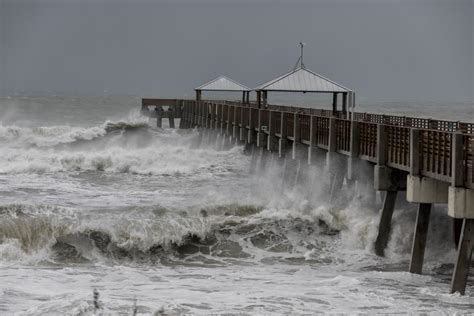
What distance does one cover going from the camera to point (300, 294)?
15836 mm

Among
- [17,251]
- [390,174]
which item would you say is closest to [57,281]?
[17,251]

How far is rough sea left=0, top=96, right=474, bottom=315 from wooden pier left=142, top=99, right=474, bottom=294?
821 millimetres

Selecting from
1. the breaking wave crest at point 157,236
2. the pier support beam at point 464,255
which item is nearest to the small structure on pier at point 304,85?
the breaking wave crest at point 157,236

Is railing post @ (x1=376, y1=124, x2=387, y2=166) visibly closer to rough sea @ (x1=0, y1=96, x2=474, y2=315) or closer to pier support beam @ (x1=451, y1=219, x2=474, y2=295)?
rough sea @ (x1=0, y1=96, x2=474, y2=315)

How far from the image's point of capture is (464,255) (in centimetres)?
1515

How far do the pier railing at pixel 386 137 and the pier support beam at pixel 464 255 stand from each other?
78 cm

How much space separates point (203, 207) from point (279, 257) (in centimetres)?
473

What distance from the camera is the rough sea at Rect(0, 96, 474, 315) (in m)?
14.9

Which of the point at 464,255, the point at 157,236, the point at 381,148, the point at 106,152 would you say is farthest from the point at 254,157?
the point at 464,255

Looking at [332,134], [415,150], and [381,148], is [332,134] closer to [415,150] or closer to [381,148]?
[381,148]

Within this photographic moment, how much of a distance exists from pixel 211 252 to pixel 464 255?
25.2 feet

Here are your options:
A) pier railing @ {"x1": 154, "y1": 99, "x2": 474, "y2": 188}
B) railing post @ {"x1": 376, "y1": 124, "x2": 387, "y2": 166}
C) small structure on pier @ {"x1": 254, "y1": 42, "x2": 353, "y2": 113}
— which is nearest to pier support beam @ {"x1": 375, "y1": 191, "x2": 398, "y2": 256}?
railing post @ {"x1": 376, "y1": 124, "x2": 387, "y2": 166}

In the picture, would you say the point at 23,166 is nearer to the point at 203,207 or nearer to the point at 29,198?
the point at 29,198

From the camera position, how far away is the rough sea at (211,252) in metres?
14.9
